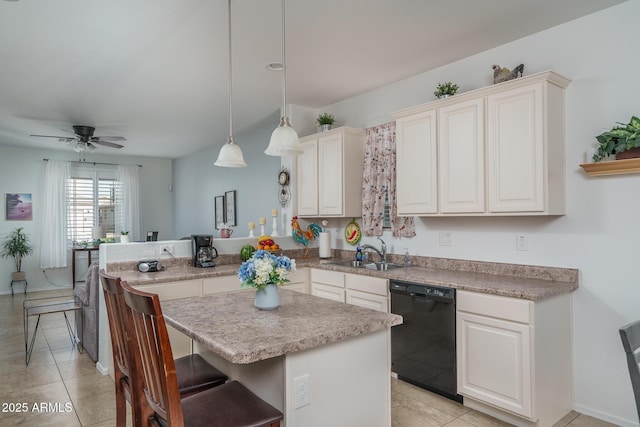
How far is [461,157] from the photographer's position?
2959 mm

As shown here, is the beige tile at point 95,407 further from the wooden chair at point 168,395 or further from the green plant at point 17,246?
the green plant at point 17,246

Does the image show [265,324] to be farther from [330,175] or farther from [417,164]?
[330,175]

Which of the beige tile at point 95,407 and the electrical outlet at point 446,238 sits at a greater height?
the electrical outlet at point 446,238

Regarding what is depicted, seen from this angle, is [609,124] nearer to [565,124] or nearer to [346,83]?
[565,124]

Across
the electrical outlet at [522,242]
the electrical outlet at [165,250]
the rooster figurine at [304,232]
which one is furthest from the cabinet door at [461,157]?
the electrical outlet at [165,250]

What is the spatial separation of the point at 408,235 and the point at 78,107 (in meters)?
4.15

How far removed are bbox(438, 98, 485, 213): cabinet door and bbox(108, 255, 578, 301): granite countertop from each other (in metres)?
0.52

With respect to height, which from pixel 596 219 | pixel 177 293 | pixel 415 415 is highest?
pixel 596 219

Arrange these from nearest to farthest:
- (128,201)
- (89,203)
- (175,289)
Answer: (175,289), (89,203), (128,201)

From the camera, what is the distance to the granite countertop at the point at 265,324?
55.6 inches

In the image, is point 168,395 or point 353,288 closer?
point 168,395

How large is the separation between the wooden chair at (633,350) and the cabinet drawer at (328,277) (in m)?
2.49

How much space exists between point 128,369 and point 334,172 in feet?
9.36

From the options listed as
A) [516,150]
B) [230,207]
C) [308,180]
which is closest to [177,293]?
[308,180]
